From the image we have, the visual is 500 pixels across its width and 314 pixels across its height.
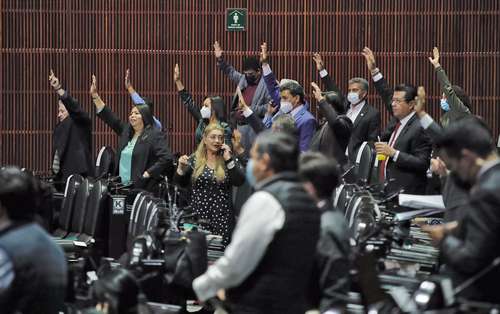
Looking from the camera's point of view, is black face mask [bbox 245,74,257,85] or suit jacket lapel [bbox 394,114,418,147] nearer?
suit jacket lapel [bbox 394,114,418,147]

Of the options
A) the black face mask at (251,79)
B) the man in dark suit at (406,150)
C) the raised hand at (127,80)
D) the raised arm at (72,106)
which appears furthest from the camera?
the raised hand at (127,80)

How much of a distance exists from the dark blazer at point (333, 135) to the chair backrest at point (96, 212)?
6.22 feet

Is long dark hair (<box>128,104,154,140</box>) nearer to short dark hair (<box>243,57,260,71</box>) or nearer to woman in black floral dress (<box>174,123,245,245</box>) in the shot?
short dark hair (<box>243,57,260,71</box>)

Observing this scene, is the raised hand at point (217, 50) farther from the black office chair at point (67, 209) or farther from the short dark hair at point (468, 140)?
the short dark hair at point (468, 140)

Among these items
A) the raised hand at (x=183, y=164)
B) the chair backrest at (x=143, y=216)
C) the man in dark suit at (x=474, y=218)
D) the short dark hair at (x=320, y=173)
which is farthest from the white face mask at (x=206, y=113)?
the man in dark suit at (x=474, y=218)

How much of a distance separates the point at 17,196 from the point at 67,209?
5.35 meters

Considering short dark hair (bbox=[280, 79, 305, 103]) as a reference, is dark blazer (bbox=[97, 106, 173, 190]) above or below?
below

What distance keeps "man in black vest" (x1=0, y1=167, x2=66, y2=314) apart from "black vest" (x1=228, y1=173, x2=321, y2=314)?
1.01 meters

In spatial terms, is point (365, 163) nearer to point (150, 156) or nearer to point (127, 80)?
point (150, 156)

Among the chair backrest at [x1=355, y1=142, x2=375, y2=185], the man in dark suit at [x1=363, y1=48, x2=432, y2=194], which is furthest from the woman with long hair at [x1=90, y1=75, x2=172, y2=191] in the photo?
the man in dark suit at [x1=363, y1=48, x2=432, y2=194]

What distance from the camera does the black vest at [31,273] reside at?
6.71 meters

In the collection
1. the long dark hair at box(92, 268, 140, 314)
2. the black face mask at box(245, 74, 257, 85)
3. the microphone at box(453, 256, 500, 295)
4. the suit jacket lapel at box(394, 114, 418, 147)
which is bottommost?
the long dark hair at box(92, 268, 140, 314)

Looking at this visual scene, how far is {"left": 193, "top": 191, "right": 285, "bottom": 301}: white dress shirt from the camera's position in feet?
21.0

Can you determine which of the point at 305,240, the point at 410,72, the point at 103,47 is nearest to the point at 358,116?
the point at 410,72
